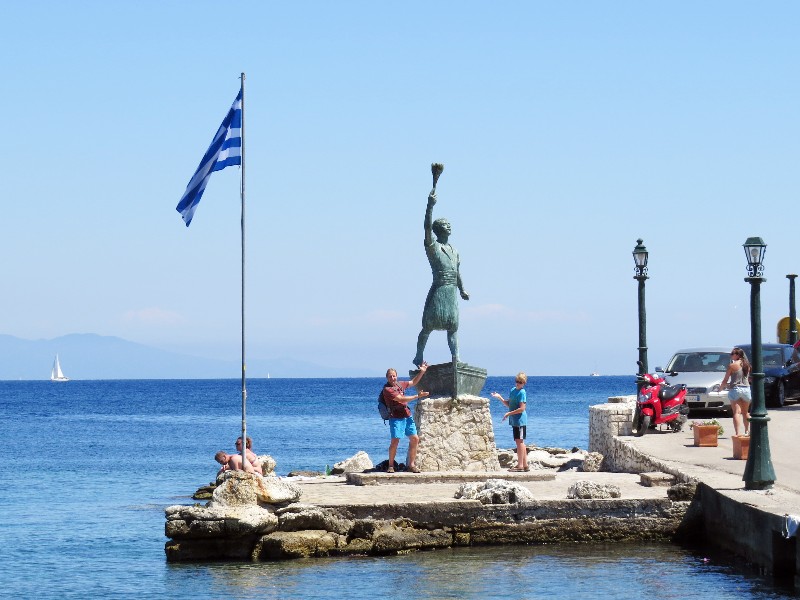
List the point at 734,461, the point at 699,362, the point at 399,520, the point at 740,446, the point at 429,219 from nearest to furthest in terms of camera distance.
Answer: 1. the point at 399,520
2. the point at 734,461
3. the point at 740,446
4. the point at 429,219
5. the point at 699,362

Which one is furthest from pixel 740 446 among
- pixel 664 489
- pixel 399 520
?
pixel 399 520

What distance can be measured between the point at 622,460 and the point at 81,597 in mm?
10229

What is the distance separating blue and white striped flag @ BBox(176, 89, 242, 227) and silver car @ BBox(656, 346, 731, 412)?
11154 millimetres

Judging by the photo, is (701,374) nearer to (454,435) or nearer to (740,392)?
(740,392)

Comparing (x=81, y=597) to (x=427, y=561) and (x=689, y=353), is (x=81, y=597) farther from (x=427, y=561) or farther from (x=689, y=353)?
(x=689, y=353)

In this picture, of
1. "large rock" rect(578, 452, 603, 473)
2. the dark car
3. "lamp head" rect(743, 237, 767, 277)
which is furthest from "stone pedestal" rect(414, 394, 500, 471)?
the dark car

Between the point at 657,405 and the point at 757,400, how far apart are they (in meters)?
8.01

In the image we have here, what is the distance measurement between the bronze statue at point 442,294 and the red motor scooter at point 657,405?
474 centimetres

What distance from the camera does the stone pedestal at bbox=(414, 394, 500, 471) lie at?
2225 centimetres

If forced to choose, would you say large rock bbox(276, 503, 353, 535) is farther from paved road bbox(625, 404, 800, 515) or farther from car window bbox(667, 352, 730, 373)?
car window bbox(667, 352, 730, 373)

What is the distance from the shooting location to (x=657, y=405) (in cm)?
2586

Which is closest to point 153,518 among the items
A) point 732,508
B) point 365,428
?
point 732,508

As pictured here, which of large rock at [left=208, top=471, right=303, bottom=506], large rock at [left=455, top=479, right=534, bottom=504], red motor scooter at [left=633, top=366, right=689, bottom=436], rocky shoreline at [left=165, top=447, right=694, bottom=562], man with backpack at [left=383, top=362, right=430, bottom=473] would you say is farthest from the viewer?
red motor scooter at [left=633, top=366, right=689, bottom=436]

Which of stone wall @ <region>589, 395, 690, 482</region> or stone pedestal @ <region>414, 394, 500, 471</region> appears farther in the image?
stone wall @ <region>589, 395, 690, 482</region>
